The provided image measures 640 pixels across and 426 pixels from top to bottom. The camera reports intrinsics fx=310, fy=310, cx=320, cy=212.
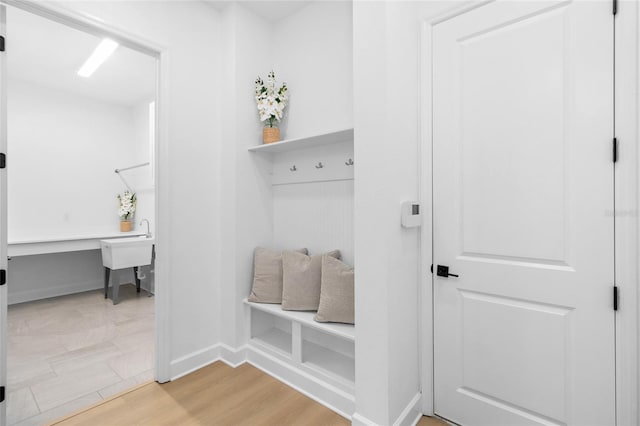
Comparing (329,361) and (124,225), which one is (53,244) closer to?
(124,225)

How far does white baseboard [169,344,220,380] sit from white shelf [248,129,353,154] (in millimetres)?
1551

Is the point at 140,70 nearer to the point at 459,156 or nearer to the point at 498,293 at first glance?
the point at 459,156

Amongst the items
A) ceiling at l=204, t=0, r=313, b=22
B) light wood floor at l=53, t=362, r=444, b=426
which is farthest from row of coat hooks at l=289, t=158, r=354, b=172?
light wood floor at l=53, t=362, r=444, b=426

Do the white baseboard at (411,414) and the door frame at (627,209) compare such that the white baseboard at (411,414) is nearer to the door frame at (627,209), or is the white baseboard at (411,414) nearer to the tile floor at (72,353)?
Answer: the door frame at (627,209)

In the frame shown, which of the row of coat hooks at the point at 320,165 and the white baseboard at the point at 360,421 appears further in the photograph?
the row of coat hooks at the point at 320,165

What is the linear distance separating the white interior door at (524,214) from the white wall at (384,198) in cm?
21

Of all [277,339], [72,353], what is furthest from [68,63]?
[277,339]

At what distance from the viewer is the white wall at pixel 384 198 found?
4.86 feet

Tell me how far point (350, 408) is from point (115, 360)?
1.89 meters

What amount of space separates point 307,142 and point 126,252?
111 inches

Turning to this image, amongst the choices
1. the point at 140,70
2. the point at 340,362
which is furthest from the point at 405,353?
the point at 140,70

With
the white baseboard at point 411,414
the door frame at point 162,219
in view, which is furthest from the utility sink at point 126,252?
the white baseboard at point 411,414

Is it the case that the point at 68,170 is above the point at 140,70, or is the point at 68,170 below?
below

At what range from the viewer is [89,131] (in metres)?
4.29
